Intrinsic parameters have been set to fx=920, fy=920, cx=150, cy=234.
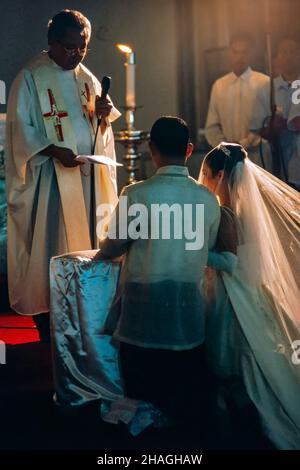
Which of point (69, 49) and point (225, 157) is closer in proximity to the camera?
point (225, 157)

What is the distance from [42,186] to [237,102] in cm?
185

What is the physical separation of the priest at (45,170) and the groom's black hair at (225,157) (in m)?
1.03

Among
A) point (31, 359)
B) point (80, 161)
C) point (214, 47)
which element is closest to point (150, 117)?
Answer: point (214, 47)

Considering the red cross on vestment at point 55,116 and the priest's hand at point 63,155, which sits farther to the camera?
the red cross on vestment at point 55,116

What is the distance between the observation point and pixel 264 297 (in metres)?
3.31

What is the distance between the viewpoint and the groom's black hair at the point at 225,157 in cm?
344

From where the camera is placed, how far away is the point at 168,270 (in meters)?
3.21

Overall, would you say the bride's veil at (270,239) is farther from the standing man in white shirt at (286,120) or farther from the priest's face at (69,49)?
the standing man in white shirt at (286,120)

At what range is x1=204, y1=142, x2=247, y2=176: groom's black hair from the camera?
11.3 feet

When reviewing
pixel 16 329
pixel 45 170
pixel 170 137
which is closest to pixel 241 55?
pixel 45 170

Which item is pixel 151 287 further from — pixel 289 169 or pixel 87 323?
pixel 289 169

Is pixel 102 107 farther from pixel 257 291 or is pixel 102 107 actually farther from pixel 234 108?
pixel 234 108

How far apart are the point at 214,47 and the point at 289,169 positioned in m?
0.94

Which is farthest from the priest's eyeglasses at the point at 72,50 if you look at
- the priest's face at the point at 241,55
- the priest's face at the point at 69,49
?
the priest's face at the point at 241,55
